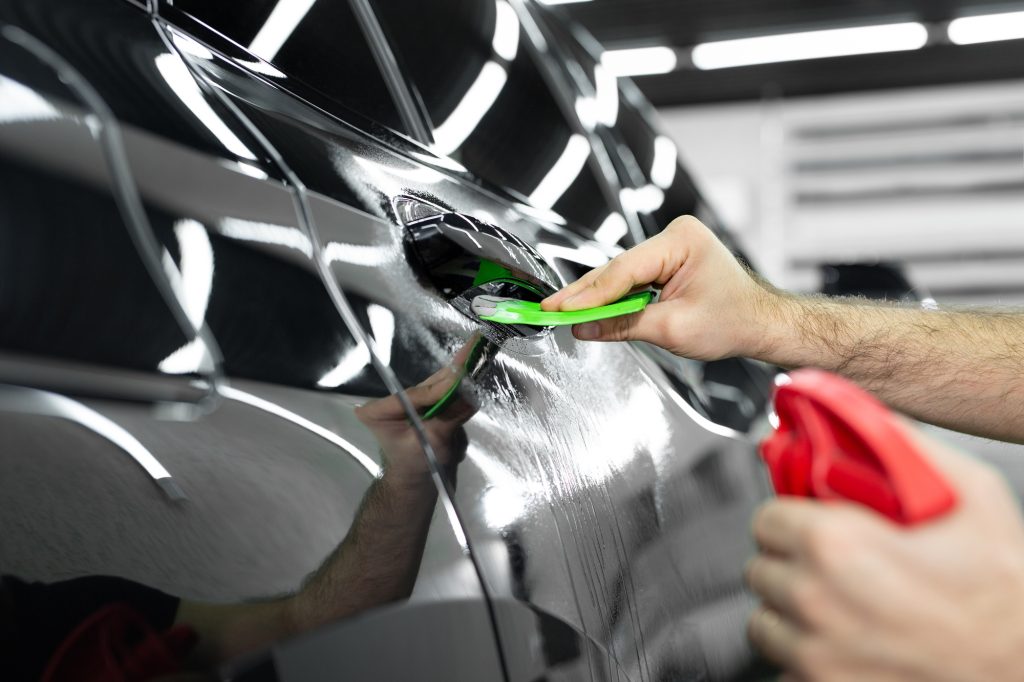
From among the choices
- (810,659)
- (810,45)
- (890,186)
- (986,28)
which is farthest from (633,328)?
(986,28)

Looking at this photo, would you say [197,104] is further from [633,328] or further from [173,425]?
[633,328]

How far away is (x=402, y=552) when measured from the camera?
45 centimetres

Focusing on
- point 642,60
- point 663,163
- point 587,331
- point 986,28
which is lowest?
point 587,331

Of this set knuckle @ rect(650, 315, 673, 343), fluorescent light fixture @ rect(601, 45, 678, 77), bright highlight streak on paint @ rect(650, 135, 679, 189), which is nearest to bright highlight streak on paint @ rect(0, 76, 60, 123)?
knuckle @ rect(650, 315, 673, 343)

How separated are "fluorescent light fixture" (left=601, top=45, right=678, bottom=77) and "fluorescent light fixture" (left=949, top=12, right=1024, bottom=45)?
257 centimetres

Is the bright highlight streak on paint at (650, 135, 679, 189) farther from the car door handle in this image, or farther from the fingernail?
the car door handle

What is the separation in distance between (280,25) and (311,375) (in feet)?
1.02

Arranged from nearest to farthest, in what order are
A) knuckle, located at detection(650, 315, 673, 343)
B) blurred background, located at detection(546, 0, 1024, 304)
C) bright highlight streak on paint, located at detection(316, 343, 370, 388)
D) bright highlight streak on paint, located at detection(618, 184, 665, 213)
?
bright highlight streak on paint, located at detection(316, 343, 370, 388) < knuckle, located at detection(650, 315, 673, 343) < bright highlight streak on paint, located at detection(618, 184, 665, 213) < blurred background, located at detection(546, 0, 1024, 304)

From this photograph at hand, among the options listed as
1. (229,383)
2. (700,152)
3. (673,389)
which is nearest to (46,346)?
(229,383)

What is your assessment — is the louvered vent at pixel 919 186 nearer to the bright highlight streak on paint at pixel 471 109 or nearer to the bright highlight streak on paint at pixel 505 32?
the bright highlight streak on paint at pixel 505 32

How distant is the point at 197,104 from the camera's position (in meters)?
0.51

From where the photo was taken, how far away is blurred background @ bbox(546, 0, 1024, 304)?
8328 millimetres

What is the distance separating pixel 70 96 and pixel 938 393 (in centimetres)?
121

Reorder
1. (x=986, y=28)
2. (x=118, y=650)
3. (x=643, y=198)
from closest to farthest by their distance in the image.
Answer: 1. (x=118, y=650)
2. (x=643, y=198)
3. (x=986, y=28)
